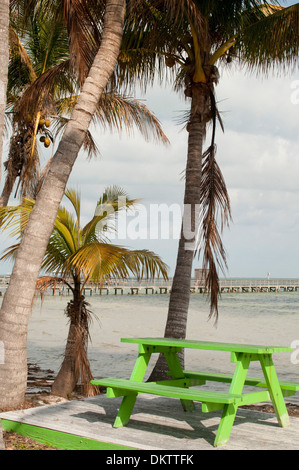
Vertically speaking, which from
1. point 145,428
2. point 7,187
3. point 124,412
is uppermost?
point 7,187

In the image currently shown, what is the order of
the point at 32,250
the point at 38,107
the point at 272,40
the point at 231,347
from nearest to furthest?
the point at 231,347 → the point at 32,250 → the point at 272,40 → the point at 38,107

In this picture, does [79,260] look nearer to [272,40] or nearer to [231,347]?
[231,347]

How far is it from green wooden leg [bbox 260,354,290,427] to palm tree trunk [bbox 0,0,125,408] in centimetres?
259

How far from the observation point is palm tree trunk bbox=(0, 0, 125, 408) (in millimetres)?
5621

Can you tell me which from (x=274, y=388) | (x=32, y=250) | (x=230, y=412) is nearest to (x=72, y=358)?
(x=32, y=250)

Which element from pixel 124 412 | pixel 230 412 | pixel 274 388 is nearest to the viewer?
pixel 230 412

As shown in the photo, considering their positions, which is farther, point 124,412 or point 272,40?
point 272,40

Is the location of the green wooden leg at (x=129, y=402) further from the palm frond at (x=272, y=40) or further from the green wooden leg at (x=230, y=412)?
the palm frond at (x=272, y=40)

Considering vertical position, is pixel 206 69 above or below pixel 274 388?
above

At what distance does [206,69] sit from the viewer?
8477 millimetres

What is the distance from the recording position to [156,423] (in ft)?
16.6

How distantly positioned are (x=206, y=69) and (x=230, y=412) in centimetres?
585

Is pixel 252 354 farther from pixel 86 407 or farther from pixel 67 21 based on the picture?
pixel 67 21

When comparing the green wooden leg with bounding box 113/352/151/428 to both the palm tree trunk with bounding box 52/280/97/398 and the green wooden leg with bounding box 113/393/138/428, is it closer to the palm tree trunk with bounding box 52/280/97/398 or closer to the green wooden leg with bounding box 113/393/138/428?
the green wooden leg with bounding box 113/393/138/428
